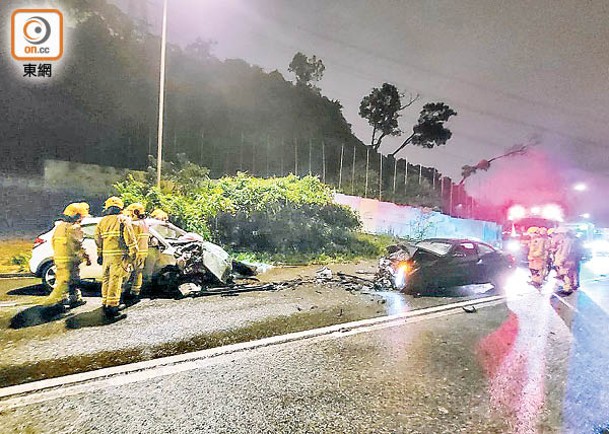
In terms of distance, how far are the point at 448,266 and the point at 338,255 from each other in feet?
16.6

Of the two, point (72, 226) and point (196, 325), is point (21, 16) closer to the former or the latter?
point (72, 226)

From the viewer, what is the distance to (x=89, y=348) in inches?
166

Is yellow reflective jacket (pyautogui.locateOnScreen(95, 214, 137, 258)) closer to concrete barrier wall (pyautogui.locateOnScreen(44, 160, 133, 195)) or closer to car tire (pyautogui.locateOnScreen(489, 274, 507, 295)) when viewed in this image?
concrete barrier wall (pyautogui.locateOnScreen(44, 160, 133, 195))

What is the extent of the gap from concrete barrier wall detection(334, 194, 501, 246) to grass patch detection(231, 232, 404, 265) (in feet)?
2.30

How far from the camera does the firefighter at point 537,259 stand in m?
9.60

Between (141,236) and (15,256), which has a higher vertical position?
(141,236)

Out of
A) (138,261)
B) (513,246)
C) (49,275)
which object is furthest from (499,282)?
(49,275)

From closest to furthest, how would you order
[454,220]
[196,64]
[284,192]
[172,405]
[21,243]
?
[172,405], [21,243], [284,192], [454,220], [196,64]

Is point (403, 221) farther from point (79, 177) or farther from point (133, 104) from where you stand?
point (133, 104)

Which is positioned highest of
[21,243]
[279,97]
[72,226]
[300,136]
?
[279,97]

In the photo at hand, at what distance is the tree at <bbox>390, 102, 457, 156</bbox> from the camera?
101 ft

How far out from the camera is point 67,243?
5898mm

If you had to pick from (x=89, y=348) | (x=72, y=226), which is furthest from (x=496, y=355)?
(x=72, y=226)

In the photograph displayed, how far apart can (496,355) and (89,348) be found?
179 inches
